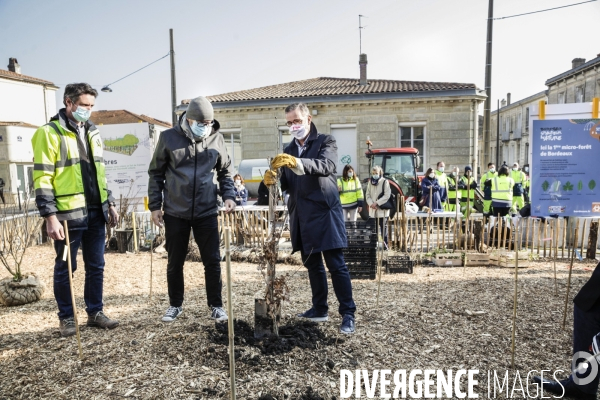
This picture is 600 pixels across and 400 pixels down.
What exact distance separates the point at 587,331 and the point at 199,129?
3.10 meters

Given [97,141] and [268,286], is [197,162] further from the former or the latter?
[268,286]

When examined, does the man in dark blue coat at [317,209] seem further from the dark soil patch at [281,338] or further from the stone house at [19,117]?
the stone house at [19,117]

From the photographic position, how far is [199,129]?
12.1ft

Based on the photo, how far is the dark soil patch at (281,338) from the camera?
10.4 feet

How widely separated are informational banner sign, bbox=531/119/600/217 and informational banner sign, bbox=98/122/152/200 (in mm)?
7173

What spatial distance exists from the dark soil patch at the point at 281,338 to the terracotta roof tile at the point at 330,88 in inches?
674

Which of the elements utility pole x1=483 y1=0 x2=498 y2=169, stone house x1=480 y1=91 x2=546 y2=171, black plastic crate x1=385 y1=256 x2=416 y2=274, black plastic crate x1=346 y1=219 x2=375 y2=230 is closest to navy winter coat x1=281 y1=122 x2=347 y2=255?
black plastic crate x1=346 y1=219 x2=375 y2=230

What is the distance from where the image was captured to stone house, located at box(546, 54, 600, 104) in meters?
31.4

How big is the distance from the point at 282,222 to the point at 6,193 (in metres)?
28.6

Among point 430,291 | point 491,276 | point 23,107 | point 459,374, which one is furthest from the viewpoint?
point 23,107

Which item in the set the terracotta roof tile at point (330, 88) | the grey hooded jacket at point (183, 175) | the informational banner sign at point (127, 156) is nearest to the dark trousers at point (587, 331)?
the grey hooded jacket at point (183, 175)

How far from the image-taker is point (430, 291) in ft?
17.6

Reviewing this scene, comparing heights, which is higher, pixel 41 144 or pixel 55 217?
pixel 41 144

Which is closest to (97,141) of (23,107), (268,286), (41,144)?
Result: (41,144)
